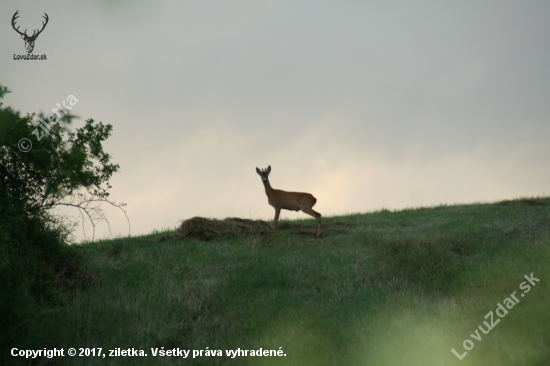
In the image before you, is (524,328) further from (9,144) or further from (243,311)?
(9,144)

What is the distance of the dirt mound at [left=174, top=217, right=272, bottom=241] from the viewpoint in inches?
644

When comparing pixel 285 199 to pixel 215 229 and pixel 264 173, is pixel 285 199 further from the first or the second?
pixel 215 229

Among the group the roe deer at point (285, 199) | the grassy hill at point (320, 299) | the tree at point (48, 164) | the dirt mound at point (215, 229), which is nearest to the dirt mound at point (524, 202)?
the grassy hill at point (320, 299)

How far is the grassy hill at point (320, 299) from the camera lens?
754 centimetres

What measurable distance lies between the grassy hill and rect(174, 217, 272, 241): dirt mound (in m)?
0.58

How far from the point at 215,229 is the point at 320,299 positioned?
717 centimetres

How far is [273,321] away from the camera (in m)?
8.86

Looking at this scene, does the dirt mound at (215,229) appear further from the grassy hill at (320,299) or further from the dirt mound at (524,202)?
the dirt mound at (524,202)

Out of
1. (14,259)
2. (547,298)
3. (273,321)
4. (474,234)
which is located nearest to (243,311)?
(273,321)

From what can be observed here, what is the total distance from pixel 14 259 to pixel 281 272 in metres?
5.25

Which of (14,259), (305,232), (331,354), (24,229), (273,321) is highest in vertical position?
(305,232)

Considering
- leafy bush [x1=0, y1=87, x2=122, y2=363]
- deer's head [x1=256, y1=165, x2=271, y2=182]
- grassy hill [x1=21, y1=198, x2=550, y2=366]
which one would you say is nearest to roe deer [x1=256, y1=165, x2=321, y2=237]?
deer's head [x1=256, y1=165, x2=271, y2=182]

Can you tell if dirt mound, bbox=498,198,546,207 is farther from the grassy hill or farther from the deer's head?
the deer's head

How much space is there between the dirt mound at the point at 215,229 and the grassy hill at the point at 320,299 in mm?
577
